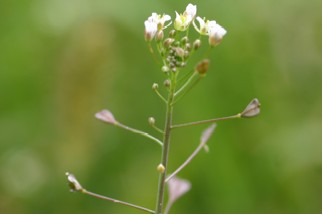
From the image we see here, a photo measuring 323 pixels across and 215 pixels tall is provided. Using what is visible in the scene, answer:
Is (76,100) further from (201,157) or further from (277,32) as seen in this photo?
(277,32)

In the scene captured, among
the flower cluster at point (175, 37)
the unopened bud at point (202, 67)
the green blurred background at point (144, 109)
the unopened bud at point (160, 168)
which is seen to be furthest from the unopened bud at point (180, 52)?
the green blurred background at point (144, 109)

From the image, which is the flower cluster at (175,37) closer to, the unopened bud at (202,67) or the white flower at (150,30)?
the white flower at (150,30)

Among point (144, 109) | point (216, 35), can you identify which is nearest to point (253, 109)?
point (216, 35)

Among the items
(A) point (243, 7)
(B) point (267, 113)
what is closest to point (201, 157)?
(B) point (267, 113)

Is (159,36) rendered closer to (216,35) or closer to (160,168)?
(216,35)

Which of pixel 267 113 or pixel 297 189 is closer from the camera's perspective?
pixel 297 189

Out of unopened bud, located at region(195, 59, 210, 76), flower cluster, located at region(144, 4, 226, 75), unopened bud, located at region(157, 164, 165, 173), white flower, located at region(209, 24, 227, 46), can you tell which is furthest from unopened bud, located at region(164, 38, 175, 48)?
unopened bud, located at region(157, 164, 165, 173)
